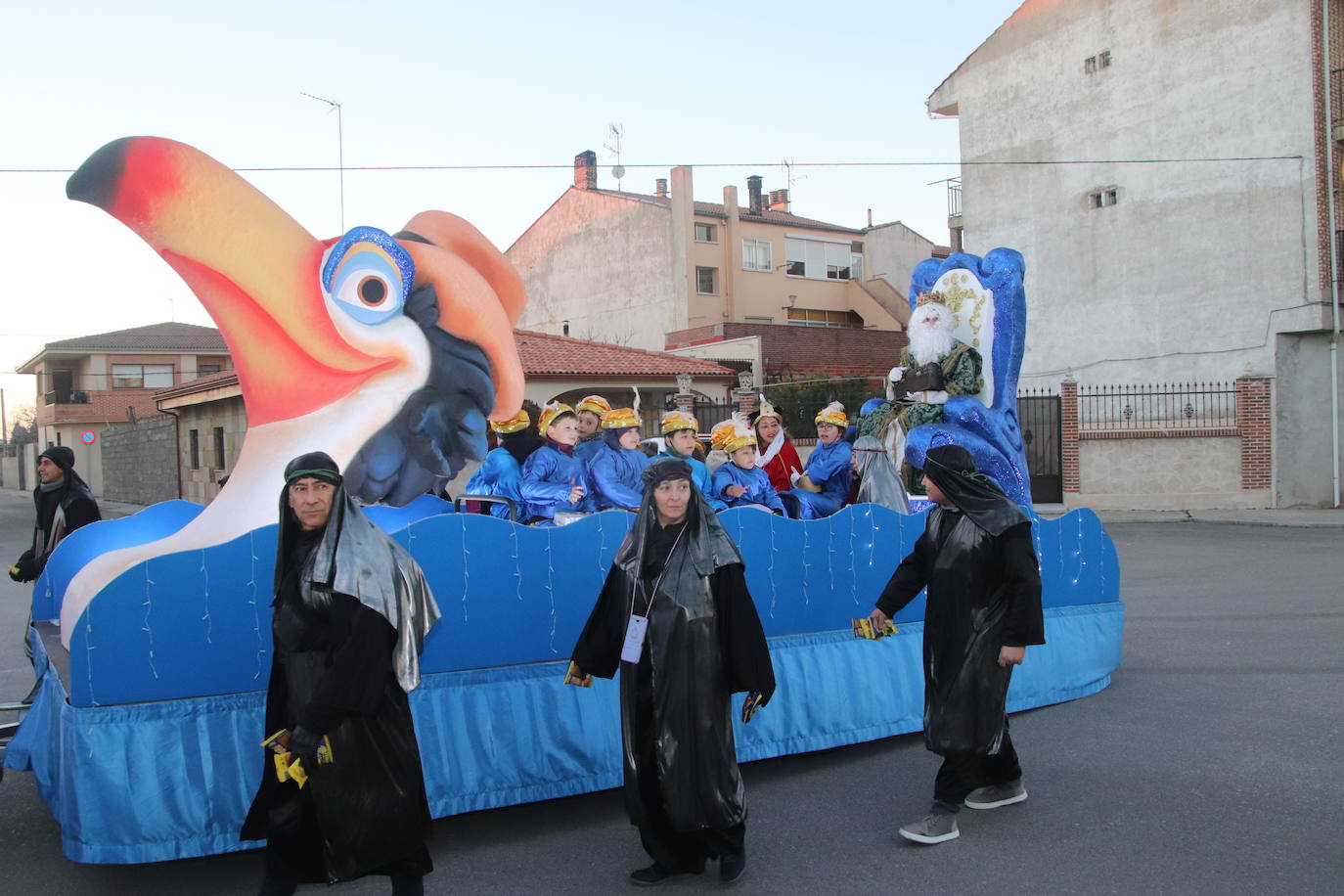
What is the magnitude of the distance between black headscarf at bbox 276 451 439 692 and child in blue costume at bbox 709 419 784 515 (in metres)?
3.90

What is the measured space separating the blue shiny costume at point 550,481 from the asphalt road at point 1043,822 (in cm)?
237

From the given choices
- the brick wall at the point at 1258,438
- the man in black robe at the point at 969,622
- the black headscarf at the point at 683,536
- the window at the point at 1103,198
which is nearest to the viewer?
the black headscarf at the point at 683,536

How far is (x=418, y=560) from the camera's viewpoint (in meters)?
4.49

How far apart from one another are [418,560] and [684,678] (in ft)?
4.42

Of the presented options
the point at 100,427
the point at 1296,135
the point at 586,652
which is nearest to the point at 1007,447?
the point at 586,652

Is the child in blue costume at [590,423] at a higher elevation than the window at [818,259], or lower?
lower

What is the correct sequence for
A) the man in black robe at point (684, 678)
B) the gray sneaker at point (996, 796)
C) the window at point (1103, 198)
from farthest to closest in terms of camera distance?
the window at point (1103, 198), the gray sneaker at point (996, 796), the man in black robe at point (684, 678)

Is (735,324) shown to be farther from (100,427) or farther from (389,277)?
(100,427)

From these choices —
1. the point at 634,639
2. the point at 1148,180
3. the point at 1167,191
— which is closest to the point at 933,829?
the point at 634,639

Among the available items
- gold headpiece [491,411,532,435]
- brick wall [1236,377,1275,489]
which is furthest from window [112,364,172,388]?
gold headpiece [491,411,532,435]

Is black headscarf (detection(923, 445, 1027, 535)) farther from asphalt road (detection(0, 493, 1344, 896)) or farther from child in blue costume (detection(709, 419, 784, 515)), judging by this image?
child in blue costume (detection(709, 419, 784, 515))

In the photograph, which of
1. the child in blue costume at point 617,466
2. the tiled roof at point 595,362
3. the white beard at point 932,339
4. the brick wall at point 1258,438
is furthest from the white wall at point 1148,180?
the child in blue costume at point 617,466

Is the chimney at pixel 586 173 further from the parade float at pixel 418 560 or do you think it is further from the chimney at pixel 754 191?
the parade float at pixel 418 560

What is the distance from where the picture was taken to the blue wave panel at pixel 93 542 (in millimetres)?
5895
